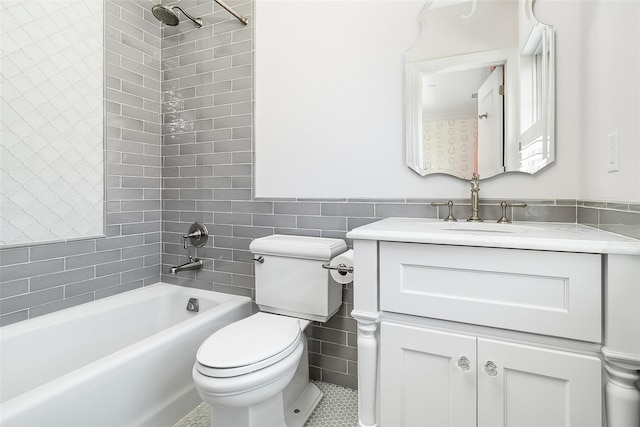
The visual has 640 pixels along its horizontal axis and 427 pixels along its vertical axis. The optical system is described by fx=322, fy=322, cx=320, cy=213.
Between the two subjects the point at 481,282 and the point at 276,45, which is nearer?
the point at 481,282

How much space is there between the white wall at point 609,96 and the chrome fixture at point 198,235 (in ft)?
6.81

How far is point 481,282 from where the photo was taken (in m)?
1.00

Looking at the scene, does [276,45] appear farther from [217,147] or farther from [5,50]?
[5,50]

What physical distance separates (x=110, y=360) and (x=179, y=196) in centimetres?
128

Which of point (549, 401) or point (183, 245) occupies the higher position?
point (183, 245)

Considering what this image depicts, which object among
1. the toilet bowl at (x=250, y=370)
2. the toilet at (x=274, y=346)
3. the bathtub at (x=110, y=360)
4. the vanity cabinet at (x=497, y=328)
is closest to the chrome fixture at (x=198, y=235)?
the bathtub at (x=110, y=360)

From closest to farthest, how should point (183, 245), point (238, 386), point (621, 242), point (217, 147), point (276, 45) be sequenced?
point (621, 242) < point (238, 386) < point (276, 45) < point (217, 147) < point (183, 245)

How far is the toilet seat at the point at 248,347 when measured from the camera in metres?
1.17

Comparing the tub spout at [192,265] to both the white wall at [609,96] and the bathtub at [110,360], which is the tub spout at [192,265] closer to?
the bathtub at [110,360]

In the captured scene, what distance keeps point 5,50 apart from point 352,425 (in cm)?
249

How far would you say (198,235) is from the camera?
220cm

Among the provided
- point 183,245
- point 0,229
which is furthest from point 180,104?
point 0,229

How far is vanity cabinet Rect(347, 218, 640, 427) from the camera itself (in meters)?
0.86

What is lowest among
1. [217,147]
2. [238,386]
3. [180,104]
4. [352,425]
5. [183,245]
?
[352,425]
